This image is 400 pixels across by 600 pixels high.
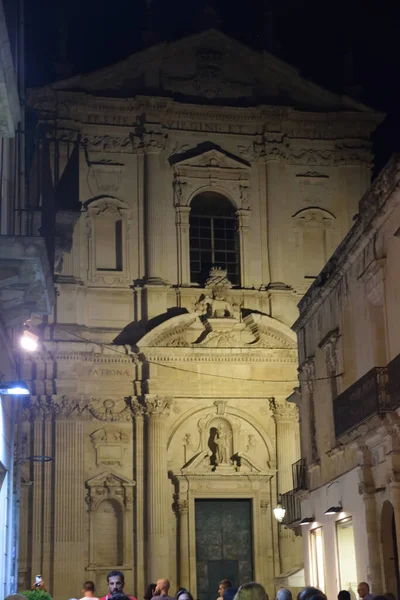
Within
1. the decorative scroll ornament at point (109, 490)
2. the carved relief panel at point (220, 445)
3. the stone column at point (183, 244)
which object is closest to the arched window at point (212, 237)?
the stone column at point (183, 244)

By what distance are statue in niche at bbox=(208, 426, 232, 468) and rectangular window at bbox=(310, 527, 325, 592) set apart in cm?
727

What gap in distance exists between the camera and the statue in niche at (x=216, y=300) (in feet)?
99.9

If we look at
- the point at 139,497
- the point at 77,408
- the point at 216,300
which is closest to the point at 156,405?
the point at 77,408

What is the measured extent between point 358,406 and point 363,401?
335 millimetres

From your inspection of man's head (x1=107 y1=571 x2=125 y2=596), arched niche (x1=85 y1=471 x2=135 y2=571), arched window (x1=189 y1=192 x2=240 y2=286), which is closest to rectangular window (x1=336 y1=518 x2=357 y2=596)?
arched niche (x1=85 y1=471 x2=135 y2=571)

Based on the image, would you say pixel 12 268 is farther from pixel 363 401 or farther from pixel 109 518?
pixel 109 518

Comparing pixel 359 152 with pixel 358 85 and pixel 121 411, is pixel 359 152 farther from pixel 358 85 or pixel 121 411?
pixel 121 411

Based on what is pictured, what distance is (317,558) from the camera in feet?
73.4

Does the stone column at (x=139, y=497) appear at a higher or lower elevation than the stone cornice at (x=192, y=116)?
lower

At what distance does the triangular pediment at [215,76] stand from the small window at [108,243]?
13.6 ft

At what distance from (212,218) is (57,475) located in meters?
9.56

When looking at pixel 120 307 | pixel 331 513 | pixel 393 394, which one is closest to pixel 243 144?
pixel 120 307

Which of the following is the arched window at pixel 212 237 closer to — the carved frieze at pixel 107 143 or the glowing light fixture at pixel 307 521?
the carved frieze at pixel 107 143

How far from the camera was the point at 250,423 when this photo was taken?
30516 millimetres
